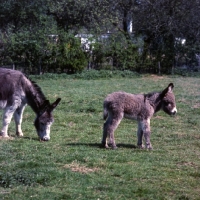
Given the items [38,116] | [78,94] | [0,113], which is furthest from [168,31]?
[38,116]

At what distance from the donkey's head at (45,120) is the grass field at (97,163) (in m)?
0.21

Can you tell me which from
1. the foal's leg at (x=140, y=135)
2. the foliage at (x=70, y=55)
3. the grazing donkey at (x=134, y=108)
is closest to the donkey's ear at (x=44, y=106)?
the grazing donkey at (x=134, y=108)

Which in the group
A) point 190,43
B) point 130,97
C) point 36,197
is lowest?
point 36,197

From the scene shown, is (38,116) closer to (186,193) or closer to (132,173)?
(132,173)

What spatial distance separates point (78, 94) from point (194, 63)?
49.5 feet

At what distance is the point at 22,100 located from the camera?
38.3ft

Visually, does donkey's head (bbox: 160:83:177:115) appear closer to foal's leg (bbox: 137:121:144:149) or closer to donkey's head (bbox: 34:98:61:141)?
foal's leg (bbox: 137:121:144:149)

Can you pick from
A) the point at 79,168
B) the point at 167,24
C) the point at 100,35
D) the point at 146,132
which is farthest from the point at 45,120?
the point at 167,24

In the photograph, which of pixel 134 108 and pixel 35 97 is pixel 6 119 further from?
pixel 134 108

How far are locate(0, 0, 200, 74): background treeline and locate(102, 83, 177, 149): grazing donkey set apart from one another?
1835 cm

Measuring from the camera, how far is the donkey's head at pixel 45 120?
1116 cm

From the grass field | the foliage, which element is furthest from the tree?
the grass field

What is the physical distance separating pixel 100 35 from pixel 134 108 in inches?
851

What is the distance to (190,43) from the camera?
32250mm
